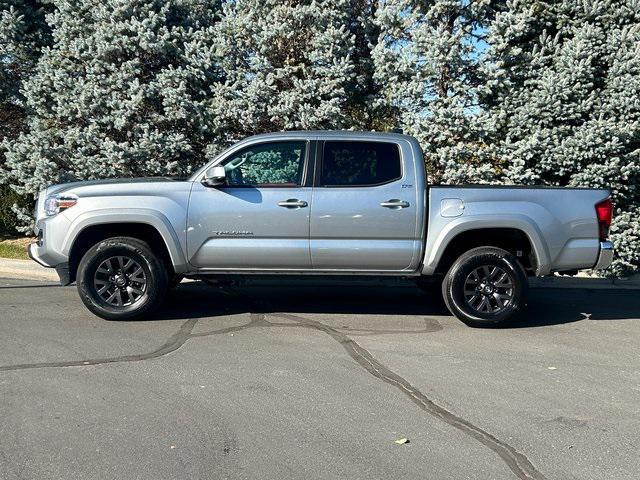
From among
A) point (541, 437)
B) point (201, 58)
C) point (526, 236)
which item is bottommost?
point (541, 437)

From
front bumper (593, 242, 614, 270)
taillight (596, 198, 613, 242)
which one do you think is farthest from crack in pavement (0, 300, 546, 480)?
taillight (596, 198, 613, 242)

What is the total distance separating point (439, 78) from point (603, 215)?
4.30 metres

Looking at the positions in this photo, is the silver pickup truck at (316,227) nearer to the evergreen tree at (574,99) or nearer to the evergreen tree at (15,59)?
the evergreen tree at (574,99)

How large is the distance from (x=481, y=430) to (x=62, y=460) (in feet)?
8.44

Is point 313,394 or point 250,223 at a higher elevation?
point 250,223

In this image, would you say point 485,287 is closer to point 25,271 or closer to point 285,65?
point 285,65

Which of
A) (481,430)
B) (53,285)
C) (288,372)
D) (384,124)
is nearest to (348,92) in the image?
(384,124)

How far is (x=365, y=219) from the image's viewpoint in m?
6.82

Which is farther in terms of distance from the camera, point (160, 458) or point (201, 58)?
point (201, 58)

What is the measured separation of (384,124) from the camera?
11578 mm

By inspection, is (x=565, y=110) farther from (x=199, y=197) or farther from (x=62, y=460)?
(x=62, y=460)

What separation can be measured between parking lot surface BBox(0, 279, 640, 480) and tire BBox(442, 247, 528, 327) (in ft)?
0.75

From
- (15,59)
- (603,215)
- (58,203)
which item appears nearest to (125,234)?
(58,203)

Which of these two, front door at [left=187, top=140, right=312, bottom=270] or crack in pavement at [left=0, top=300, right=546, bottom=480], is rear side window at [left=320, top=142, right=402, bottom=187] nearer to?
front door at [left=187, top=140, right=312, bottom=270]
